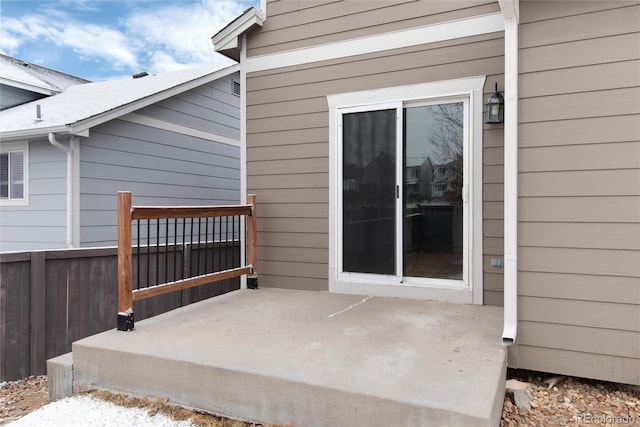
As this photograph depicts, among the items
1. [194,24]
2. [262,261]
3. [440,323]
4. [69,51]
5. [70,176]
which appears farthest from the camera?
[69,51]

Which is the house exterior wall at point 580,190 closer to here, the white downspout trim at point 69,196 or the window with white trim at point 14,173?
the white downspout trim at point 69,196

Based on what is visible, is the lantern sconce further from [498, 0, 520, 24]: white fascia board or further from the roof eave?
the roof eave

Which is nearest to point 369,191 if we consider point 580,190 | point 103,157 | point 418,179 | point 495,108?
point 418,179

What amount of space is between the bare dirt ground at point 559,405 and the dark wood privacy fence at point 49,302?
5.34 ft

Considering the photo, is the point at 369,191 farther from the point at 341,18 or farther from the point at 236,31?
the point at 236,31

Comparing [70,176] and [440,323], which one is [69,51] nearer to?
[70,176]

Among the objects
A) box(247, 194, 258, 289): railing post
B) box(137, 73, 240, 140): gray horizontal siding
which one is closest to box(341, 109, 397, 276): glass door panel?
box(247, 194, 258, 289): railing post

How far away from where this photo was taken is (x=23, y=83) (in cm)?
762

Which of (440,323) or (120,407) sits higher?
(440,323)

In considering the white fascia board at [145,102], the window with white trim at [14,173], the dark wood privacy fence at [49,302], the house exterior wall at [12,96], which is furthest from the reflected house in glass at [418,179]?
the house exterior wall at [12,96]

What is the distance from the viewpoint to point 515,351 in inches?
99.5

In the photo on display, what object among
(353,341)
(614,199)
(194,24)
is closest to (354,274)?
(353,341)

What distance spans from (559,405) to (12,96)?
9174 millimetres

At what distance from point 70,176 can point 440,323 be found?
461 cm
